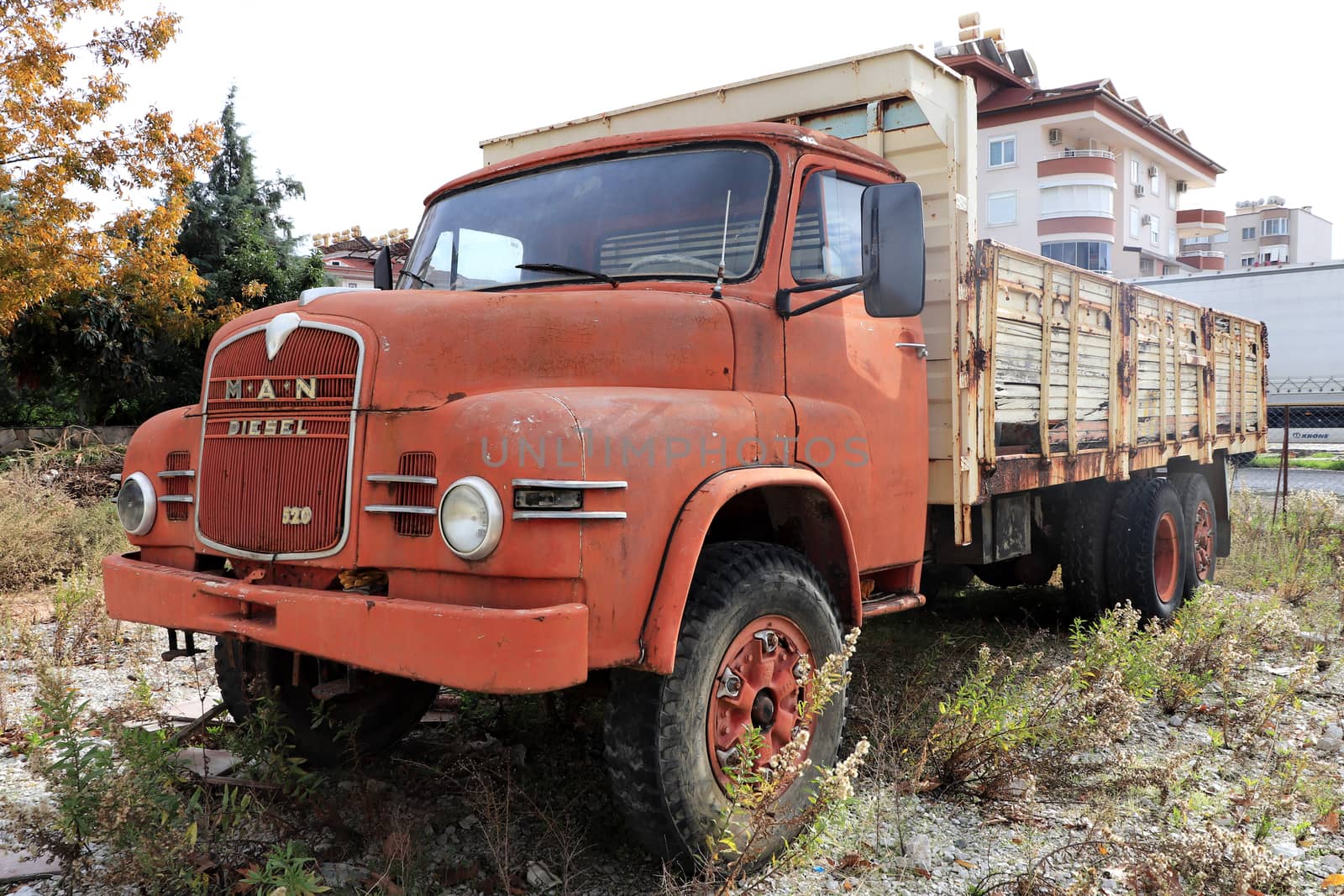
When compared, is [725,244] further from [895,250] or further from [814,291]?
[895,250]

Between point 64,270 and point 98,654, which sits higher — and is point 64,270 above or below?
above

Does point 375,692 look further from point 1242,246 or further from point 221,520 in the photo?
point 1242,246

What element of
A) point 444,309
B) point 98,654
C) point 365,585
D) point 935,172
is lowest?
point 98,654

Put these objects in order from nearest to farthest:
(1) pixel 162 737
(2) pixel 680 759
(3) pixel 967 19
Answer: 1. (2) pixel 680 759
2. (1) pixel 162 737
3. (3) pixel 967 19

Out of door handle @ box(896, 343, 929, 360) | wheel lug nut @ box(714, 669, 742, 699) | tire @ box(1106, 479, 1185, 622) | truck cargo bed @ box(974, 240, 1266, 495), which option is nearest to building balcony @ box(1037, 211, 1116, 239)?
truck cargo bed @ box(974, 240, 1266, 495)

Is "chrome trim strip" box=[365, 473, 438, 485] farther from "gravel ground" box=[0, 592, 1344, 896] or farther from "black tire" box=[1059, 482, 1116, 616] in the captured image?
"black tire" box=[1059, 482, 1116, 616]

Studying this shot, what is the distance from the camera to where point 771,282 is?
3570mm

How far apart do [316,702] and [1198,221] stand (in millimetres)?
48078

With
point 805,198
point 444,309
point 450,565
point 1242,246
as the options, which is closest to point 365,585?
point 450,565

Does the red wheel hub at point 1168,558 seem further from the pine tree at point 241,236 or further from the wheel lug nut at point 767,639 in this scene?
the pine tree at point 241,236

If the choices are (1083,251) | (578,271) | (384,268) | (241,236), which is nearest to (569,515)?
(578,271)

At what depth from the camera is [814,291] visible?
3607mm

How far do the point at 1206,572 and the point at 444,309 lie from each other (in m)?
6.71

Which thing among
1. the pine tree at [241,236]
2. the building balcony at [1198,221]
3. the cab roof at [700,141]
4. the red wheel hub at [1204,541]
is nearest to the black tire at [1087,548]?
the red wheel hub at [1204,541]
